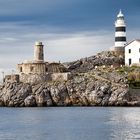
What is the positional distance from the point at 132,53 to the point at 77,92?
1512 cm

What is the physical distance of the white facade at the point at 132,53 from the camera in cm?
11931

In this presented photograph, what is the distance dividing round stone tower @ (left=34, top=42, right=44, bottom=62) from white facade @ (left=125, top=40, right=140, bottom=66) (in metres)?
14.5

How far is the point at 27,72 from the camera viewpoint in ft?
390

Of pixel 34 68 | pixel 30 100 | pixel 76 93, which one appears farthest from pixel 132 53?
pixel 30 100

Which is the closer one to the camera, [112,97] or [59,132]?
[59,132]

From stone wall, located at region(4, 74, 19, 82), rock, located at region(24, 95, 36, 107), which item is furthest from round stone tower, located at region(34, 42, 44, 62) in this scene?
rock, located at region(24, 95, 36, 107)

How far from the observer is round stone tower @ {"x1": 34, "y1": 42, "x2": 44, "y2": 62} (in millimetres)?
120062

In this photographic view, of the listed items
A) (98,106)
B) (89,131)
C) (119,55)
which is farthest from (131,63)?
(89,131)

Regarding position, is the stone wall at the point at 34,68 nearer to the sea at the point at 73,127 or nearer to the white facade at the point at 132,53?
the white facade at the point at 132,53

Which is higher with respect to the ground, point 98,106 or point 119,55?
point 119,55

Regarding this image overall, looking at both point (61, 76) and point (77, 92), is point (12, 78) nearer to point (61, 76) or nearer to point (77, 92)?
point (61, 76)

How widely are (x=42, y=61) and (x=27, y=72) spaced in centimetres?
333

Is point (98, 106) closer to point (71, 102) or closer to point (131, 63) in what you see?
point (71, 102)

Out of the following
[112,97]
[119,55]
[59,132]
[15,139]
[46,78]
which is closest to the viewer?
[15,139]
